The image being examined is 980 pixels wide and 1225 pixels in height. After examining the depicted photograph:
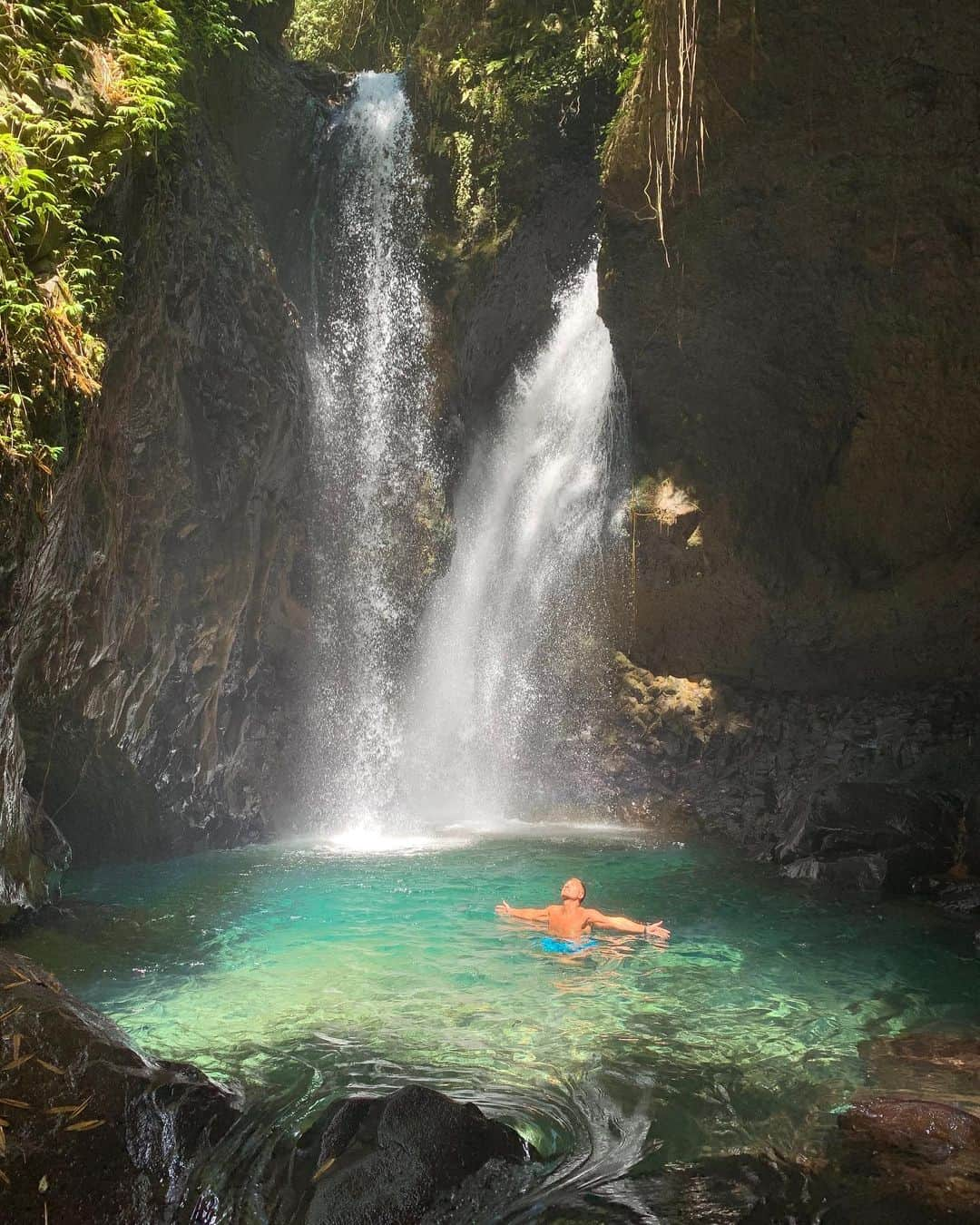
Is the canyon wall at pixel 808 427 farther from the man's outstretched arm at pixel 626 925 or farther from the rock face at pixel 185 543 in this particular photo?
the rock face at pixel 185 543

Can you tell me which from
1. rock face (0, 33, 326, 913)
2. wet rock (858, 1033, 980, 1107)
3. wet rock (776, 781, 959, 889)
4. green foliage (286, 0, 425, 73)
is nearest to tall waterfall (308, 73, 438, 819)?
rock face (0, 33, 326, 913)

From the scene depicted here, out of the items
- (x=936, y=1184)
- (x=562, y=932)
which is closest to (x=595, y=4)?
(x=562, y=932)

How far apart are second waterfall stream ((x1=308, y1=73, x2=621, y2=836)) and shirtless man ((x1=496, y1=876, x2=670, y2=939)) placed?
678cm

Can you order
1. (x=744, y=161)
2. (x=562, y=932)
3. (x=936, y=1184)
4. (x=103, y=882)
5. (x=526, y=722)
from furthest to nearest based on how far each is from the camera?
(x=526, y=722) < (x=744, y=161) < (x=103, y=882) < (x=562, y=932) < (x=936, y=1184)

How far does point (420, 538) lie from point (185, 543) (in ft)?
14.9

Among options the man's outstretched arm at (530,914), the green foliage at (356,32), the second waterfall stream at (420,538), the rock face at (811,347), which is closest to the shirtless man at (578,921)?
the man's outstretched arm at (530,914)

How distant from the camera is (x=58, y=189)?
674cm

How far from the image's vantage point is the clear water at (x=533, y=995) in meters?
4.56

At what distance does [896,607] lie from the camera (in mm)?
13562

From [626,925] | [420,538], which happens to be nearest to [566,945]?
[626,925]

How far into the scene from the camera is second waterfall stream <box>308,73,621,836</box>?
49.8 ft

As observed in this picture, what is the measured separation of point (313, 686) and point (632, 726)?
16.2ft

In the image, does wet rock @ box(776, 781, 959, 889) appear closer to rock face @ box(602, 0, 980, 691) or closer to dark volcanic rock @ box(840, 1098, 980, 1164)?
rock face @ box(602, 0, 980, 691)

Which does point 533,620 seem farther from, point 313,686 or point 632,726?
point 313,686
